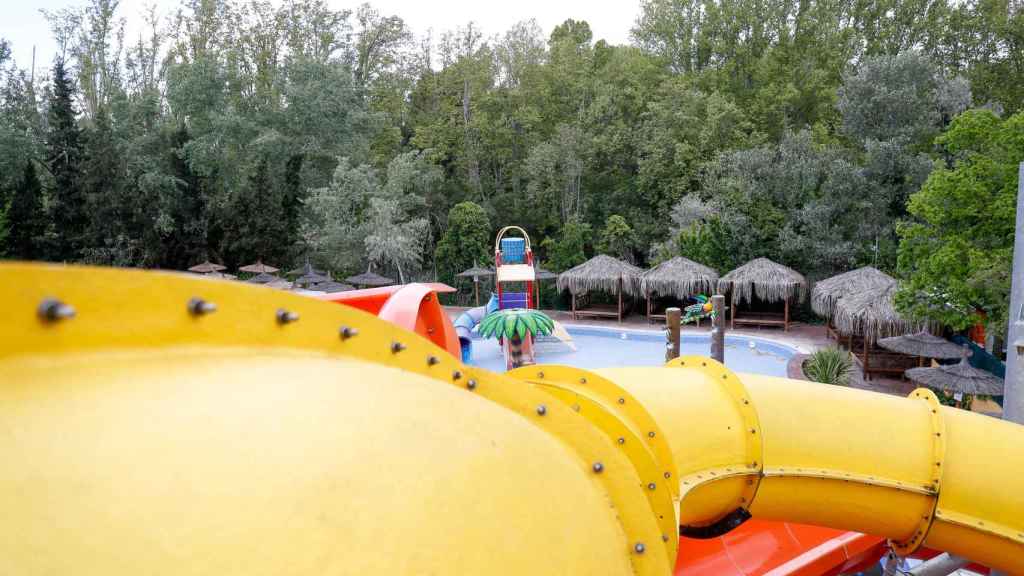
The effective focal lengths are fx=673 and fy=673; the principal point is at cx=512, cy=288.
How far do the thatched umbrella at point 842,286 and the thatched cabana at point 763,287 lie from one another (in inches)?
43.4

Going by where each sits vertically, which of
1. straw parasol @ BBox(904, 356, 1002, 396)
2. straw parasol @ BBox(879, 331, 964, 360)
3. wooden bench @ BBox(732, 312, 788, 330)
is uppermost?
straw parasol @ BBox(879, 331, 964, 360)

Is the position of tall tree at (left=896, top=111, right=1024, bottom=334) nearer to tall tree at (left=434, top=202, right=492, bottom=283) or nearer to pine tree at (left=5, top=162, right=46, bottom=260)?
tall tree at (left=434, top=202, right=492, bottom=283)

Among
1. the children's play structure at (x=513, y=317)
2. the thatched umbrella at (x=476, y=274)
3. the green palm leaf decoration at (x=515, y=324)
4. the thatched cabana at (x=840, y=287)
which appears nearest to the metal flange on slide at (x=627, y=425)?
the children's play structure at (x=513, y=317)

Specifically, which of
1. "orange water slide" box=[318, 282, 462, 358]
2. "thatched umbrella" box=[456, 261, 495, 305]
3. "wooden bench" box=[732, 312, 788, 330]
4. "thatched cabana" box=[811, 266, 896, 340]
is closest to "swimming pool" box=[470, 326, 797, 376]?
"wooden bench" box=[732, 312, 788, 330]

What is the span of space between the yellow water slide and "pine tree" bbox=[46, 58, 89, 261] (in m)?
23.1

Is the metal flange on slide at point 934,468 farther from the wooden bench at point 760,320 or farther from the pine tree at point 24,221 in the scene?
the pine tree at point 24,221

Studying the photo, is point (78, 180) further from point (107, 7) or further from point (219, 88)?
point (107, 7)

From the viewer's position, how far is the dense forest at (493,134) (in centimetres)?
1894

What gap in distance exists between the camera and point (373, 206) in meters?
20.7

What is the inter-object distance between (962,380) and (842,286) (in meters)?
6.72

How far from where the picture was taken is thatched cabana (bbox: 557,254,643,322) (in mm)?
18516

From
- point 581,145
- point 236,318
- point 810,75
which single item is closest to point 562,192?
point 581,145

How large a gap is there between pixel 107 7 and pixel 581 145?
20.1 metres

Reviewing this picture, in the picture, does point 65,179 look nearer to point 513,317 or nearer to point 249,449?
point 513,317
